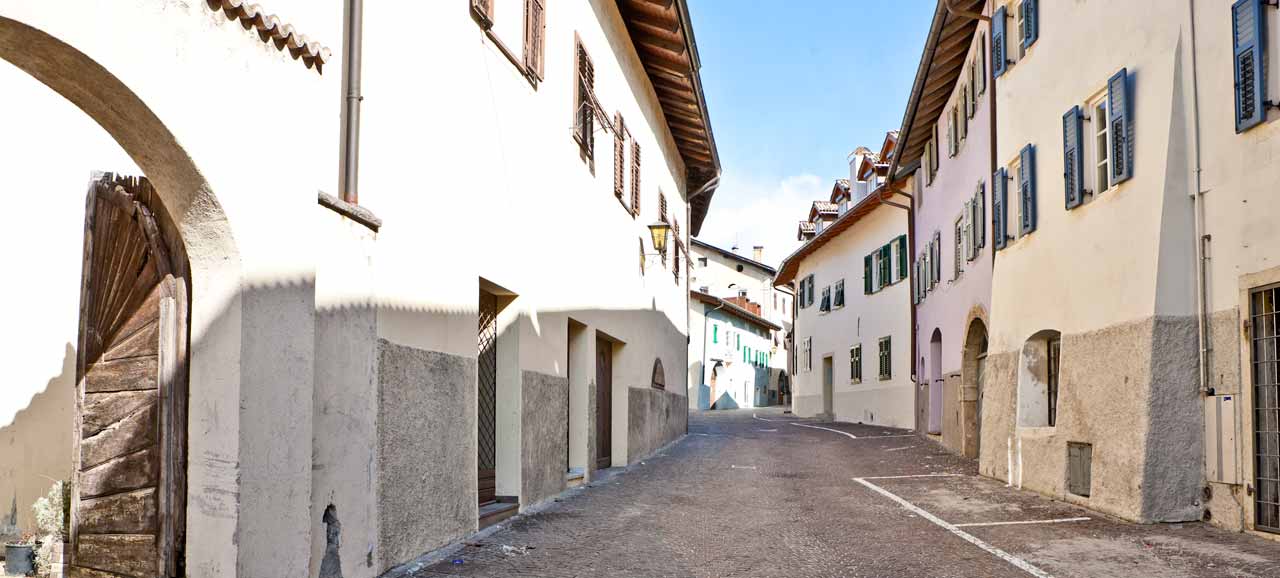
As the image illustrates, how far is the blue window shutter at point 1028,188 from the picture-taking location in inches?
548

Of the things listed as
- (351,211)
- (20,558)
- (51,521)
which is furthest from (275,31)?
(20,558)

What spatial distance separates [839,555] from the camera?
8594 mm

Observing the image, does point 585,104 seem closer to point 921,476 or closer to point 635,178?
point 635,178

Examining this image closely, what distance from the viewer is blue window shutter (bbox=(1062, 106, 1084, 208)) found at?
1223 cm

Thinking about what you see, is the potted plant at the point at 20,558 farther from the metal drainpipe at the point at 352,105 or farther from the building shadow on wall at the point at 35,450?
the metal drainpipe at the point at 352,105

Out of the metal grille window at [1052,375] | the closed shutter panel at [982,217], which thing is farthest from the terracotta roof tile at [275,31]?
the closed shutter panel at [982,217]

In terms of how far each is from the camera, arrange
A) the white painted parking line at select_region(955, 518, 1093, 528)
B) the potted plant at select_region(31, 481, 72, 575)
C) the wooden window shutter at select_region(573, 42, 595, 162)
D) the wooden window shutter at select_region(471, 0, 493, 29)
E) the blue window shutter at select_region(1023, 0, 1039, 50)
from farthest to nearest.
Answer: the blue window shutter at select_region(1023, 0, 1039, 50) < the wooden window shutter at select_region(573, 42, 595, 162) < the white painted parking line at select_region(955, 518, 1093, 528) < the wooden window shutter at select_region(471, 0, 493, 29) < the potted plant at select_region(31, 481, 72, 575)

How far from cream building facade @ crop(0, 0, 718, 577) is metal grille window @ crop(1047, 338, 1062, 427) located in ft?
21.7

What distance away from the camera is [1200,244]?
32.8 feet

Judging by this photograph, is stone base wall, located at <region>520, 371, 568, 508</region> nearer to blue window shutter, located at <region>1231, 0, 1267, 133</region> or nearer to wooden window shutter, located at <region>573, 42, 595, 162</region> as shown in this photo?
wooden window shutter, located at <region>573, 42, 595, 162</region>

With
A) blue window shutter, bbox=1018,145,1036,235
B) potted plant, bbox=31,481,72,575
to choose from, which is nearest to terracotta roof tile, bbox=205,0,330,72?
potted plant, bbox=31,481,72,575

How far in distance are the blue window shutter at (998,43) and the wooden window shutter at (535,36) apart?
729 cm

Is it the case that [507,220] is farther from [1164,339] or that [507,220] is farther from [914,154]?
[914,154]

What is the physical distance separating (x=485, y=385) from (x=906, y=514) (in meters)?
4.46
